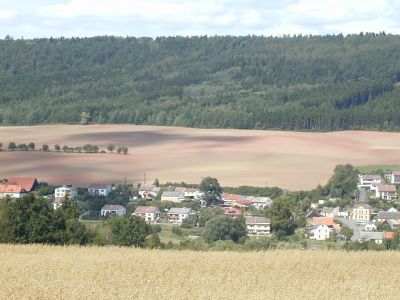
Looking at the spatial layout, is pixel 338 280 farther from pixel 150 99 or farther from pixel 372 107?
pixel 150 99

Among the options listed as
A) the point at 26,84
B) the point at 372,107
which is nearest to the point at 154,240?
the point at 372,107

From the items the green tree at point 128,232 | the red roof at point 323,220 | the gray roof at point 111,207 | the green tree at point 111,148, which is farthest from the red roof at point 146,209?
the green tree at point 111,148

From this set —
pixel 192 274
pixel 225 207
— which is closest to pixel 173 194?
pixel 225 207

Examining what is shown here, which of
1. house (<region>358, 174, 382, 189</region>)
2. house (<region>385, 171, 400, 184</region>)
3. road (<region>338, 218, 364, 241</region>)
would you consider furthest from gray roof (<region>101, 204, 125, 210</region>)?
house (<region>385, 171, 400, 184</region>)

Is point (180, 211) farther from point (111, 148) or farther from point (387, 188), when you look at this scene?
point (111, 148)

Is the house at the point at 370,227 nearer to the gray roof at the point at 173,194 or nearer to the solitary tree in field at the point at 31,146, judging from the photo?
the gray roof at the point at 173,194

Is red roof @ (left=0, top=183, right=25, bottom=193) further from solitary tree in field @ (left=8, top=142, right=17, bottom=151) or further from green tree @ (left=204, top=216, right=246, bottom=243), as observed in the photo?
solitary tree in field @ (left=8, top=142, right=17, bottom=151)
